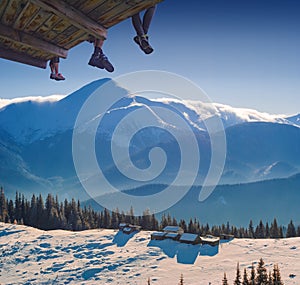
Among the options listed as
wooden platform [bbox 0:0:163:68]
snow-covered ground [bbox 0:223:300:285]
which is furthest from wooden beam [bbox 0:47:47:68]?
snow-covered ground [bbox 0:223:300:285]

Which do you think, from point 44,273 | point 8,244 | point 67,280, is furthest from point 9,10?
point 8,244

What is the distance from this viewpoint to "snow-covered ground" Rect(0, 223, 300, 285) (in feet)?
47.6

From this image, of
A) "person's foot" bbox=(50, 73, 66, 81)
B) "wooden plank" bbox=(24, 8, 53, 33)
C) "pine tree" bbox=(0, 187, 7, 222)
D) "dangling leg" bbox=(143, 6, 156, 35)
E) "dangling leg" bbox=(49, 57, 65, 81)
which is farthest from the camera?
"pine tree" bbox=(0, 187, 7, 222)

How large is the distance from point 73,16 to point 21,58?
1612mm

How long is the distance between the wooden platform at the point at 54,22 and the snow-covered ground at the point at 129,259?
1177cm

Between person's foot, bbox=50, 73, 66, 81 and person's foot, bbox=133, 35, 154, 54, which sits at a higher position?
person's foot, bbox=50, 73, 66, 81

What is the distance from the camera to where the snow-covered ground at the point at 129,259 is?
14.5 m

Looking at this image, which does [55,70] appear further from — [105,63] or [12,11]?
[12,11]

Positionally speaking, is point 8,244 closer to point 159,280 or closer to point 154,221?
point 159,280

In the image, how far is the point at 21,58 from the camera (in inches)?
174

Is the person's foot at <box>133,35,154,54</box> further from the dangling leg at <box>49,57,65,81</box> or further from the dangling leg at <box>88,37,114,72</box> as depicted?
the dangling leg at <box>49,57,65,81</box>

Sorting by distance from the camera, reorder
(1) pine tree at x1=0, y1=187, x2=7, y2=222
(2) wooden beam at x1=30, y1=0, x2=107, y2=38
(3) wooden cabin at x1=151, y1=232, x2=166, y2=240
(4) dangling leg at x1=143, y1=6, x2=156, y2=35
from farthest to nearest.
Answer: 1. (1) pine tree at x1=0, y1=187, x2=7, y2=222
2. (3) wooden cabin at x1=151, y1=232, x2=166, y2=240
3. (4) dangling leg at x1=143, y1=6, x2=156, y2=35
4. (2) wooden beam at x1=30, y1=0, x2=107, y2=38

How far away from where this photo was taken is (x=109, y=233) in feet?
74.5

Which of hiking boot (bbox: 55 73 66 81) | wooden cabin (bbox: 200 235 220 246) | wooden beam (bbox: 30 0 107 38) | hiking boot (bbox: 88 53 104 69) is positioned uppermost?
hiking boot (bbox: 55 73 66 81)
